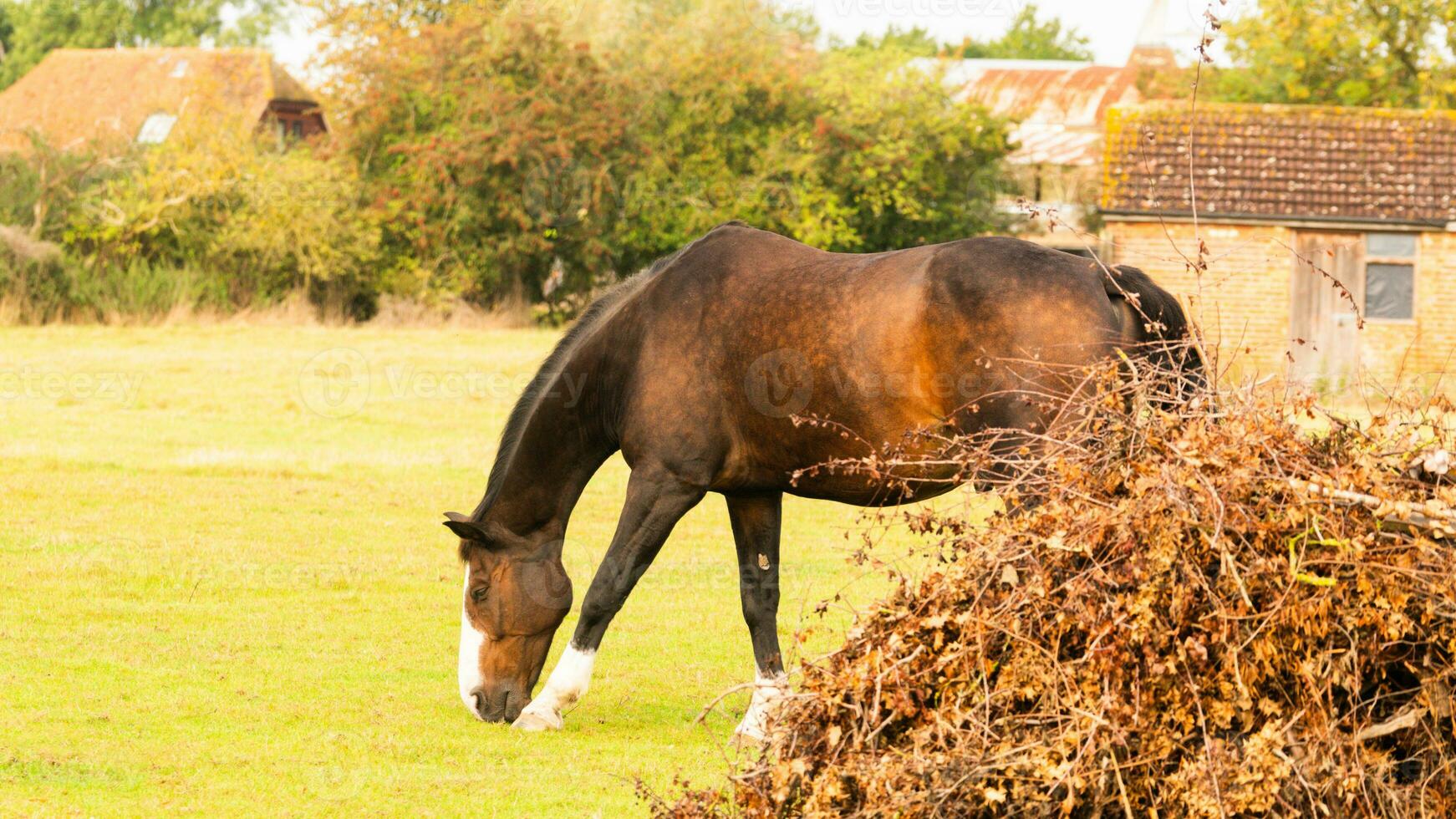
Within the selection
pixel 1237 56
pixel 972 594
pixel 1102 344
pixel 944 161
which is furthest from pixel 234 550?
pixel 1237 56

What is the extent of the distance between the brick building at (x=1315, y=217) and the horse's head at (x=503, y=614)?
2080 cm

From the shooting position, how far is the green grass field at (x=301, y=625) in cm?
623

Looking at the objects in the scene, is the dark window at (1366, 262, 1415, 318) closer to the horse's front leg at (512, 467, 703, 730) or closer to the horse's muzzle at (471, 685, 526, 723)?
the horse's front leg at (512, 467, 703, 730)

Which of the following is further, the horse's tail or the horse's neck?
the horse's neck

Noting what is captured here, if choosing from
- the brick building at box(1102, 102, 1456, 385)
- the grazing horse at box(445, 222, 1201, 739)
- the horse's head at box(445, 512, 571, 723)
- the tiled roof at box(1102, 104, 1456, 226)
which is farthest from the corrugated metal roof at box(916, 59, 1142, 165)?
the horse's head at box(445, 512, 571, 723)

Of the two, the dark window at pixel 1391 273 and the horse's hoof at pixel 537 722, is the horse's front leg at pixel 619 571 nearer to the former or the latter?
the horse's hoof at pixel 537 722

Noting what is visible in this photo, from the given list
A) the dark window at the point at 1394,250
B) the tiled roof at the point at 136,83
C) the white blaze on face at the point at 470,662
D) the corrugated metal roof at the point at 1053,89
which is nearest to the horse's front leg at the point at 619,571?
the white blaze on face at the point at 470,662

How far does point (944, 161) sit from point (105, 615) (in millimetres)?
33800

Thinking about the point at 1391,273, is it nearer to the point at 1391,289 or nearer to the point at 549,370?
the point at 1391,289

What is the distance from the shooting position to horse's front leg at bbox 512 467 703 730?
7133 millimetres

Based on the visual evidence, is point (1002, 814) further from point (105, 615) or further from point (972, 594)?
point (105, 615)

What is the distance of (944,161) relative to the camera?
40.8 metres

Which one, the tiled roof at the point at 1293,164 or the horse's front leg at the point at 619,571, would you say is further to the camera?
the tiled roof at the point at 1293,164

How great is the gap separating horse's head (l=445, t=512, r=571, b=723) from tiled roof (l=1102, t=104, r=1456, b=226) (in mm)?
21727
